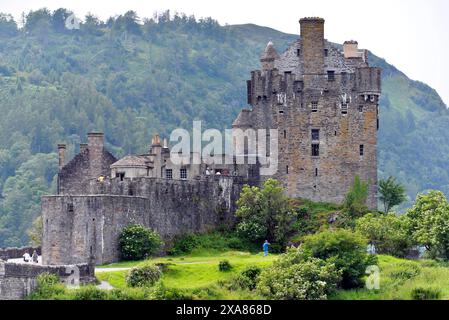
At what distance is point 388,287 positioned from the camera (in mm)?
91000

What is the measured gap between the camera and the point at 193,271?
303 feet

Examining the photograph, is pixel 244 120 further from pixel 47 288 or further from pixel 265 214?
pixel 47 288

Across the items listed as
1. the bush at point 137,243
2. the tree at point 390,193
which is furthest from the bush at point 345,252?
the tree at point 390,193

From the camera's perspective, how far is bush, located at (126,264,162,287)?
88938mm

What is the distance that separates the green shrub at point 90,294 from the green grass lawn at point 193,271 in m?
2.67

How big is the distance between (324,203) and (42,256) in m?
20.3

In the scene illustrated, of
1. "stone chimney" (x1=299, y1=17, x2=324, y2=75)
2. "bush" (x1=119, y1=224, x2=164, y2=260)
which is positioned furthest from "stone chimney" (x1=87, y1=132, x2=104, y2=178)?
"stone chimney" (x1=299, y1=17, x2=324, y2=75)

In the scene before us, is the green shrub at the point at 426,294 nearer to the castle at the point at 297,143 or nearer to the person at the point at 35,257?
the castle at the point at 297,143

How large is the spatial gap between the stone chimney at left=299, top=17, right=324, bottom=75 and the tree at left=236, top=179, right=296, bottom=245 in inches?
374

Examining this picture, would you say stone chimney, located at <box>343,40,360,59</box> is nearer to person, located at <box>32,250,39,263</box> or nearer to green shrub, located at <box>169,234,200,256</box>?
green shrub, located at <box>169,234,200,256</box>

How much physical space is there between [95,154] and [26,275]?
73.0ft
